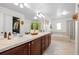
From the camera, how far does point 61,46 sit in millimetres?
2119

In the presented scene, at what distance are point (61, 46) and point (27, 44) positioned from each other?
566 millimetres

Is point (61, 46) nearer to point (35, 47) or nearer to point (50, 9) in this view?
point (35, 47)

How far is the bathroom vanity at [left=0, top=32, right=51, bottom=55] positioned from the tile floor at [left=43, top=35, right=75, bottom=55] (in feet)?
0.33

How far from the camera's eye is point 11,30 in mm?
1975

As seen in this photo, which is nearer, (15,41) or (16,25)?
(15,41)

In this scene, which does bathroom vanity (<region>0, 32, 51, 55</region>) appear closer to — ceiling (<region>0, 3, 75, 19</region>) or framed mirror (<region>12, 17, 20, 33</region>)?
framed mirror (<region>12, 17, 20, 33</region>)

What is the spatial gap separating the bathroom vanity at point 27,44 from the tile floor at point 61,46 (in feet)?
0.33

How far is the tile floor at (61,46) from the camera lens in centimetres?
207

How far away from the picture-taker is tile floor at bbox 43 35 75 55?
2.07 metres

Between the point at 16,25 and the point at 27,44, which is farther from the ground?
the point at 16,25

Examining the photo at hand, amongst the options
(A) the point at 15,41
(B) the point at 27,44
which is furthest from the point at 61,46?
(A) the point at 15,41
